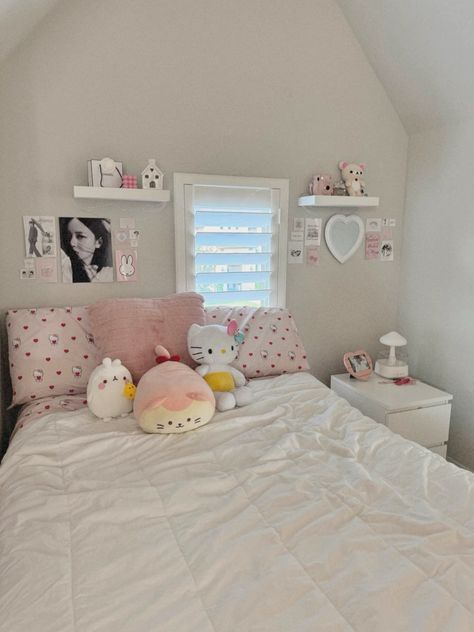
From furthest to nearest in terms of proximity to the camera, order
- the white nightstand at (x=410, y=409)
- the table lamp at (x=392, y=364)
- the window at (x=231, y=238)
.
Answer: the table lamp at (x=392, y=364)
the window at (x=231, y=238)
the white nightstand at (x=410, y=409)

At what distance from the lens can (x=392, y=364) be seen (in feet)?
8.95

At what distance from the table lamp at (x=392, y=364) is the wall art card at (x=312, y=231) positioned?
0.70m

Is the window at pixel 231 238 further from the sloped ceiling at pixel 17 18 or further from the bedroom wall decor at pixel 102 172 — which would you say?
the sloped ceiling at pixel 17 18

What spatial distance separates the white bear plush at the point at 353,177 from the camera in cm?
271

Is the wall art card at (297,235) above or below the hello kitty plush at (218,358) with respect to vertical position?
above

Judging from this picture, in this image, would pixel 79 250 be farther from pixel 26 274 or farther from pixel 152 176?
pixel 152 176

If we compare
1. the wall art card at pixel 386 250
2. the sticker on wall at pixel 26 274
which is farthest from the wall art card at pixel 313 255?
the sticker on wall at pixel 26 274

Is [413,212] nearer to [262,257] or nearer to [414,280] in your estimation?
[414,280]

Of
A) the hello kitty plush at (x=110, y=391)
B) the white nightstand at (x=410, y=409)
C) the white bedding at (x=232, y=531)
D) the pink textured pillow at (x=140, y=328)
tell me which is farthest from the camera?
the white nightstand at (x=410, y=409)

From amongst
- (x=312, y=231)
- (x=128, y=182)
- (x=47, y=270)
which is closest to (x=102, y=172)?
(x=128, y=182)

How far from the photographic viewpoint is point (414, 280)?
9.75 feet

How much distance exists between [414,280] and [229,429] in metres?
1.82

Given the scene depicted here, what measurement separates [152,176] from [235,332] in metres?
0.88

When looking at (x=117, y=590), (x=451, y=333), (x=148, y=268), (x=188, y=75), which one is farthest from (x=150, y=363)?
(x=451, y=333)
